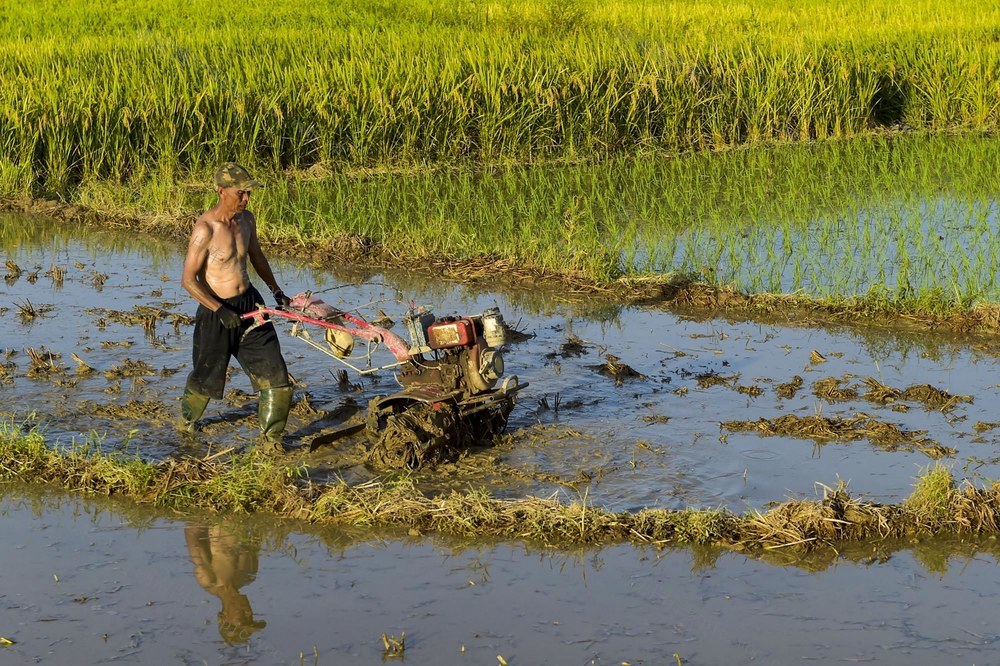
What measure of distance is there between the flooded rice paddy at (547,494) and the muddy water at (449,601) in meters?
0.01

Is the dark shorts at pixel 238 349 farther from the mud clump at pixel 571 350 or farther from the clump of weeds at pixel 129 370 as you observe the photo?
the mud clump at pixel 571 350

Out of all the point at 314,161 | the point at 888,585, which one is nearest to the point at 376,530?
the point at 888,585

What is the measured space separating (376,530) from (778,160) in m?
9.39

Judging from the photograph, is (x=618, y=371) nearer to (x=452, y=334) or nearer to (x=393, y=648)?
(x=452, y=334)

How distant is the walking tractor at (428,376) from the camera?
18.4 feet

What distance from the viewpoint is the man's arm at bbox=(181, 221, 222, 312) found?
19.0 ft

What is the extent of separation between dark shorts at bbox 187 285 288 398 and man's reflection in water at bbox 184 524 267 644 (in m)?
1.04

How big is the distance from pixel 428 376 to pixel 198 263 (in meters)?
1.17

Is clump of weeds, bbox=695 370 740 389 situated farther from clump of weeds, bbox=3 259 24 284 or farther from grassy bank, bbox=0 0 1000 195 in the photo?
grassy bank, bbox=0 0 1000 195

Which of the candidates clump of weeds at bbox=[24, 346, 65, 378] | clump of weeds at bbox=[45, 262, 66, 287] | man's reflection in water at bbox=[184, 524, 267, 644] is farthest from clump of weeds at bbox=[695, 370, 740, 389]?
clump of weeds at bbox=[45, 262, 66, 287]

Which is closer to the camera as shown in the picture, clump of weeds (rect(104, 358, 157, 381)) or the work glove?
the work glove

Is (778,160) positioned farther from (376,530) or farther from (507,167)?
(376,530)

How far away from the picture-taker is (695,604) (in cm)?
444

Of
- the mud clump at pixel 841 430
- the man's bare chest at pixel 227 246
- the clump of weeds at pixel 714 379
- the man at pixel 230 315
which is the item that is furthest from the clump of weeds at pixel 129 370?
the mud clump at pixel 841 430
